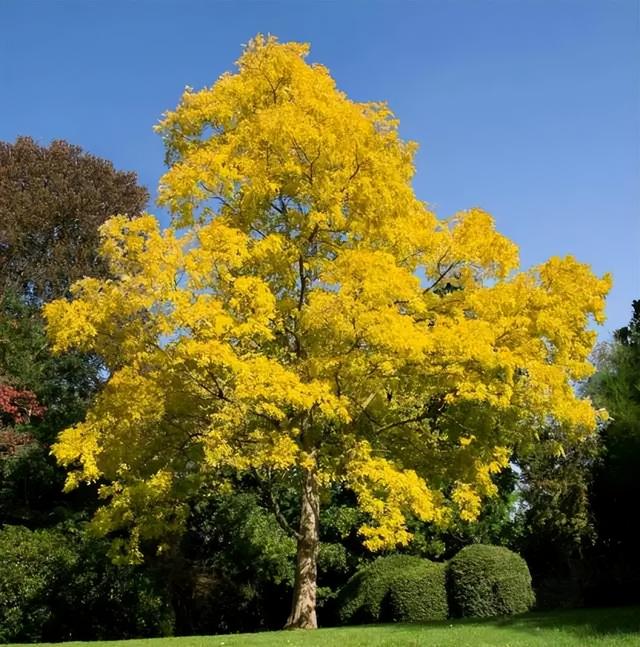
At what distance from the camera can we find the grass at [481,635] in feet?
23.3

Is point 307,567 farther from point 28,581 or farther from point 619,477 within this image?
point 619,477

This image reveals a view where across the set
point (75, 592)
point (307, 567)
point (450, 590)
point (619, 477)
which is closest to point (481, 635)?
point (307, 567)

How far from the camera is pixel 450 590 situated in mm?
13781

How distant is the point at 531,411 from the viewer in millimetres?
10398

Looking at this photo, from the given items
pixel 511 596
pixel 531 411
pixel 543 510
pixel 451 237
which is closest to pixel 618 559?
pixel 543 510

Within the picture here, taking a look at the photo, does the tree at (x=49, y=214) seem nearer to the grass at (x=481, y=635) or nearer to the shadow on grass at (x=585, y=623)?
the grass at (x=481, y=635)

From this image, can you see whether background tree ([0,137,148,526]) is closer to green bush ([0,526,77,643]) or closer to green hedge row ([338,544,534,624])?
green bush ([0,526,77,643])

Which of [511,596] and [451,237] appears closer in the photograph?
[451,237]

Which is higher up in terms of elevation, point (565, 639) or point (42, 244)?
point (42, 244)

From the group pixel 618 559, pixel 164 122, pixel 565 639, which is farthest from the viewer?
pixel 618 559

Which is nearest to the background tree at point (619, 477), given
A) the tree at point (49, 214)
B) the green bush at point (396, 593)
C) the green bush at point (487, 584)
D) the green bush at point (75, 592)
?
the green bush at point (487, 584)

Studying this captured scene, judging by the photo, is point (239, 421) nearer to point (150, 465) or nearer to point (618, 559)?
point (150, 465)

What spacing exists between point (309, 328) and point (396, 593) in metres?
6.63

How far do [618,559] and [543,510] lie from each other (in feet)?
7.70
